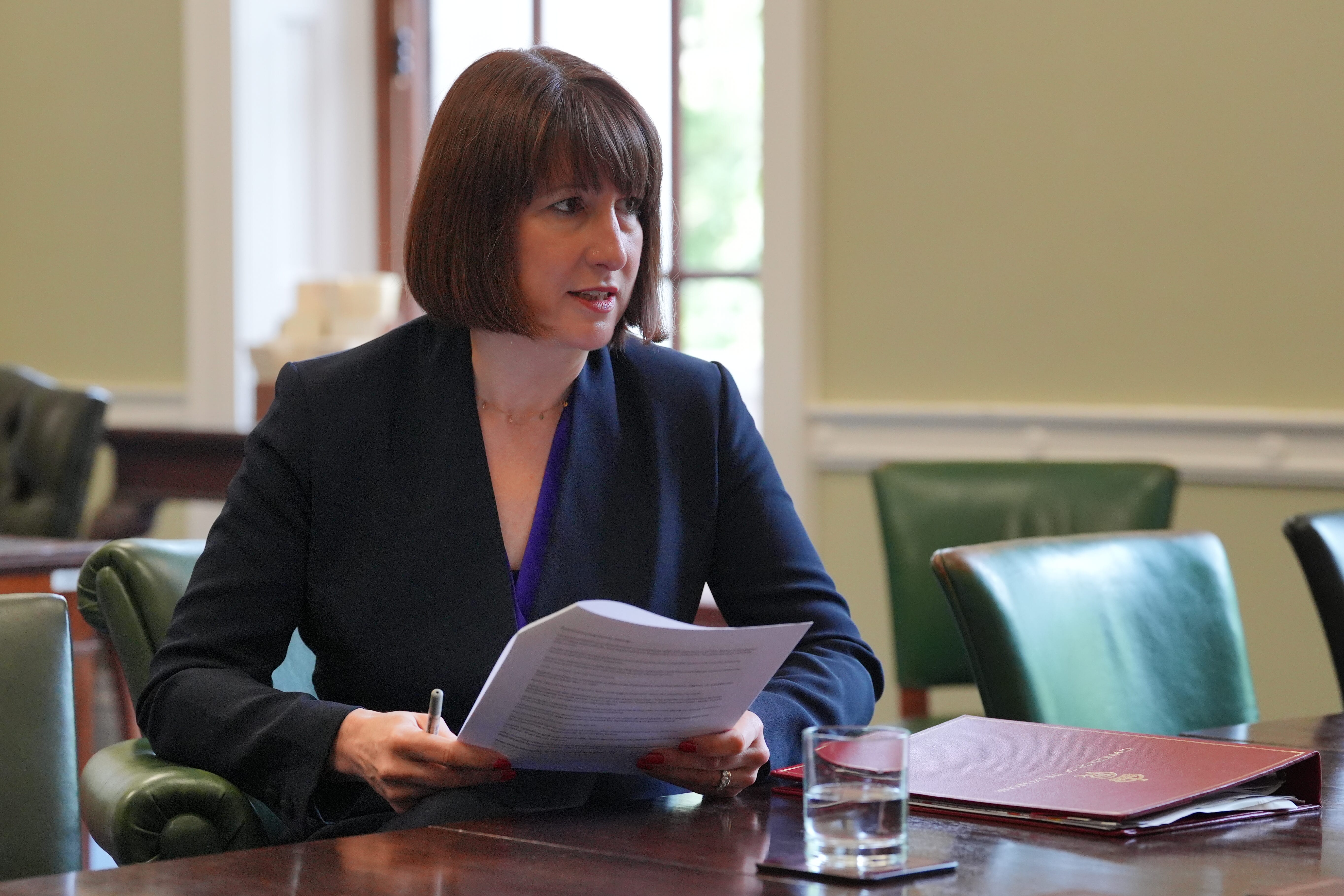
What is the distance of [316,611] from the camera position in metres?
1.54

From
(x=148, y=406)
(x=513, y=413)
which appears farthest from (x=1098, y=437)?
(x=148, y=406)

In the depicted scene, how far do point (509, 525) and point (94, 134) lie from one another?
10.7 ft

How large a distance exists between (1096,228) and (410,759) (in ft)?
6.89

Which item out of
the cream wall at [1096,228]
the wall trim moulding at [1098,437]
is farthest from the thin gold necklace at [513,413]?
the cream wall at [1096,228]

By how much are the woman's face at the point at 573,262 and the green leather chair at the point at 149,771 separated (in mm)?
433

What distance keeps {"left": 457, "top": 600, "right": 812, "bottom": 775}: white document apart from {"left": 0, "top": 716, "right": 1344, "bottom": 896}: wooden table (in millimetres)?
65

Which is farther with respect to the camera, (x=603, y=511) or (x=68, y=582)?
(x=68, y=582)

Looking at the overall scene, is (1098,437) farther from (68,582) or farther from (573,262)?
(68,582)

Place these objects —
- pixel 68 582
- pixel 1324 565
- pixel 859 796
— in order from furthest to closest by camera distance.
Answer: pixel 68 582 < pixel 1324 565 < pixel 859 796

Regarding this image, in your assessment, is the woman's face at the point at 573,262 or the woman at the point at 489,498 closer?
the woman at the point at 489,498

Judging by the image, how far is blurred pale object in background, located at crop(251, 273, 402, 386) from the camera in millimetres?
3861

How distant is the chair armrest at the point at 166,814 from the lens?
1368 mm

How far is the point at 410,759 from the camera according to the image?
4.16 ft

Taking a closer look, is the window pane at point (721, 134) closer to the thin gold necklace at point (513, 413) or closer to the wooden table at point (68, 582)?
the wooden table at point (68, 582)
